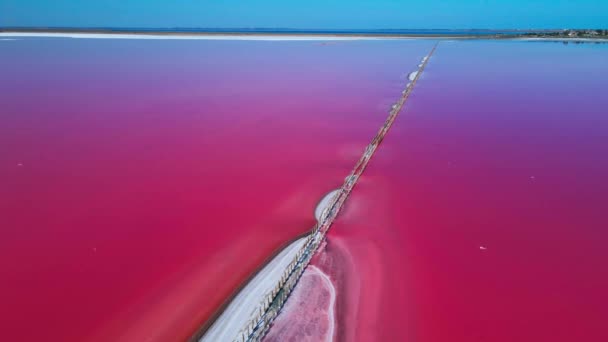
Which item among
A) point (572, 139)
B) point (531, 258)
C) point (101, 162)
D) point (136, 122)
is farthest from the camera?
point (136, 122)

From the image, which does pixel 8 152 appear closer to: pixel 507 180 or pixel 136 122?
pixel 136 122

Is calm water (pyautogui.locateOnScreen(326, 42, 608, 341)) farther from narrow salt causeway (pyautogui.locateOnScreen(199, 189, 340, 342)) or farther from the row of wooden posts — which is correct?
narrow salt causeway (pyautogui.locateOnScreen(199, 189, 340, 342))

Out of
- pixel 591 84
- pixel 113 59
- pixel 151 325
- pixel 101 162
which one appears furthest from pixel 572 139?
pixel 113 59

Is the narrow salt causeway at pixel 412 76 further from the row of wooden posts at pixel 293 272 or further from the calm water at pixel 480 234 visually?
the row of wooden posts at pixel 293 272

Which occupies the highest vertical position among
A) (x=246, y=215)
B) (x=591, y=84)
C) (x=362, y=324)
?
(x=591, y=84)

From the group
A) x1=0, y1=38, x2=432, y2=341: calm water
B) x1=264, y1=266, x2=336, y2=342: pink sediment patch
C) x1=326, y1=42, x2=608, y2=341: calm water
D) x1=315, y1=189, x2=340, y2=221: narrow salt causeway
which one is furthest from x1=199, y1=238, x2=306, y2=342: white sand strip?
x1=315, y1=189, x2=340, y2=221: narrow salt causeway

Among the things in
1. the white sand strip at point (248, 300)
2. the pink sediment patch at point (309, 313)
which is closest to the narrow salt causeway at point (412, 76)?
the white sand strip at point (248, 300)
